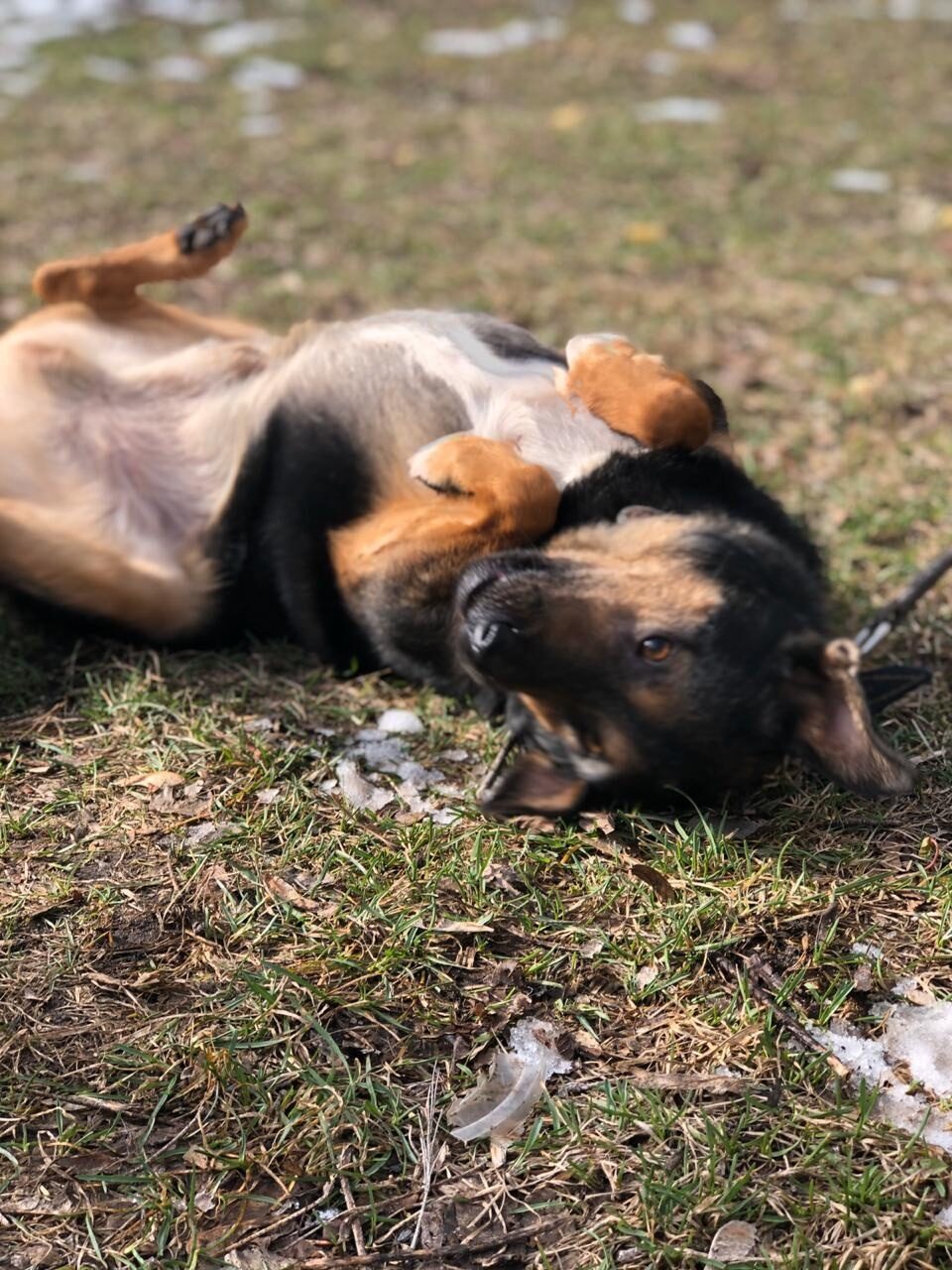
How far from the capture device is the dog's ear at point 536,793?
3344mm

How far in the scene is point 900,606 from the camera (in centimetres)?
398

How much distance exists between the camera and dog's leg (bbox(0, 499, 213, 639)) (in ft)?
13.4

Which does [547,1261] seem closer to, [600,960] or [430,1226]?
[430,1226]

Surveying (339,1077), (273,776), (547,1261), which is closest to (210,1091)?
(339,1077)

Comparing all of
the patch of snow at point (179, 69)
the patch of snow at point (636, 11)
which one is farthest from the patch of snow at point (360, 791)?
the patch of snow at point (636, 11)

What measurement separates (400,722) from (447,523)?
681 mm

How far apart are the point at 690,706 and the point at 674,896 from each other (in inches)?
19.0

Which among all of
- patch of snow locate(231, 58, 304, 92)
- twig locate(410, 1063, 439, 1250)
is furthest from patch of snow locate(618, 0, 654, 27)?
twig locate(410, 1063, 439, 1250)

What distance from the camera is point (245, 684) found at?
401cm

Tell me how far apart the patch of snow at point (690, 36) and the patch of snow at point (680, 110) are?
172cm

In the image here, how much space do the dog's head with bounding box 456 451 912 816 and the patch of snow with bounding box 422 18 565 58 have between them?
971cm

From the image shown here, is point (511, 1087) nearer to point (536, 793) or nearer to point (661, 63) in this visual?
point (536, 793)

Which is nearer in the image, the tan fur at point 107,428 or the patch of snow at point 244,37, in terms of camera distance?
the tan fur at point 107,428

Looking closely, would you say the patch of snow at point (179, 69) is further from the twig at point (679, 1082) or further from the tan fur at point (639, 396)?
the twig at point (679, 1082)
